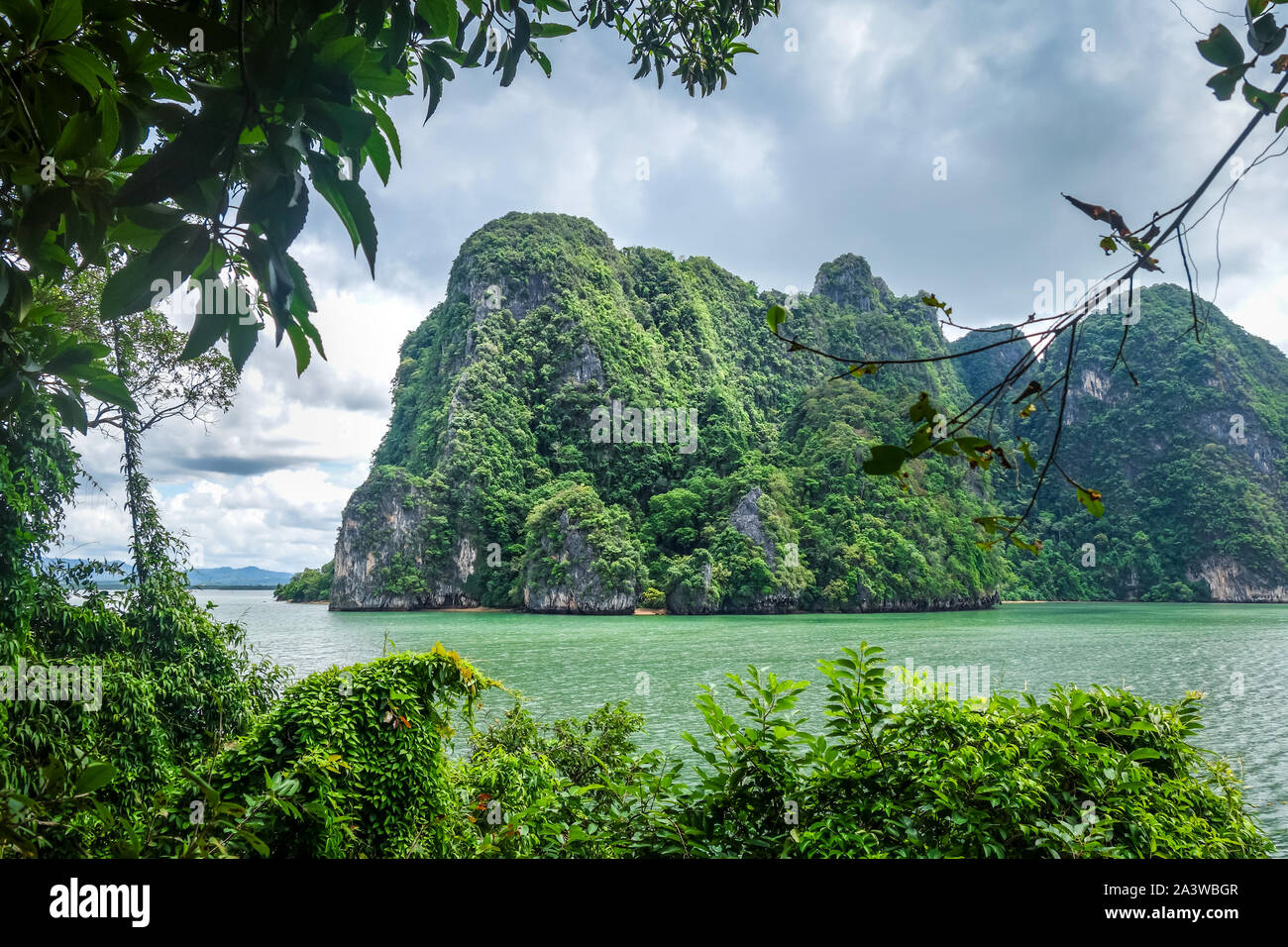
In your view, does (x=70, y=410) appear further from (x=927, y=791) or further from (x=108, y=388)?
(x=927, y=791)

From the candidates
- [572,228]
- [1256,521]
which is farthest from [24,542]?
[572,228]

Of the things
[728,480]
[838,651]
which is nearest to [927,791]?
[838,651]

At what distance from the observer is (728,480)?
4091cm

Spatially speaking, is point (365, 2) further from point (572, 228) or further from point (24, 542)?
point (572, 228)

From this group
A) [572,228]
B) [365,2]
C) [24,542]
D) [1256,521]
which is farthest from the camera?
[572,228]

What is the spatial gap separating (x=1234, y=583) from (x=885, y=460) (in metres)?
49.6

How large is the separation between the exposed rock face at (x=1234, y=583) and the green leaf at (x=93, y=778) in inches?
1892

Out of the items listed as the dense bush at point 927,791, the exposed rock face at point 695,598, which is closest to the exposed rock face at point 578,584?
the exposed rock face at point 695,598

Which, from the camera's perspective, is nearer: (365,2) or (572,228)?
(365,2)

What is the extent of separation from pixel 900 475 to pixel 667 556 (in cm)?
3968

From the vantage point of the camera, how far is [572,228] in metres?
59.7

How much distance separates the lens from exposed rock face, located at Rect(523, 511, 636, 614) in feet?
116

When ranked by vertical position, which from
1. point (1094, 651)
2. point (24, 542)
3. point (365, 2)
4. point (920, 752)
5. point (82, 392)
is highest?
point (365, 2)
